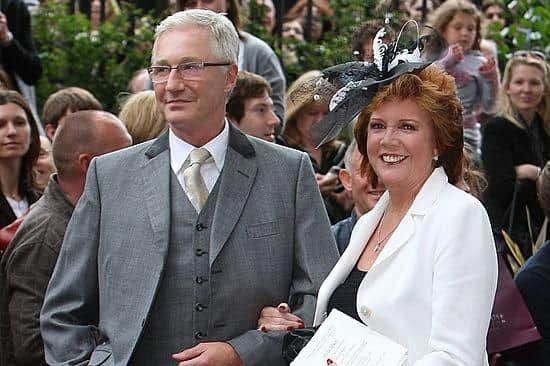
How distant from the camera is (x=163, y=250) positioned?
175 inches

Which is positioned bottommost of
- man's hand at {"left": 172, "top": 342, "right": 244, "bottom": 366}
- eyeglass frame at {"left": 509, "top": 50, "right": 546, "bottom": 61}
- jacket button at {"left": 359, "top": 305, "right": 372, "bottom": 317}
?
man's hand at {"left": 172, "top": 342, "right": 244, "bottom": 366}

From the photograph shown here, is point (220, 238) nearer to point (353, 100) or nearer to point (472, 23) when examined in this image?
point (353, 100)

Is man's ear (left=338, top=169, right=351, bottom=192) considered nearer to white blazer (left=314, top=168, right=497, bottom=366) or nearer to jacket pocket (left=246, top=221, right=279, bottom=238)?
jacket pocket (left=246, top=221, right=279, bottom=238)

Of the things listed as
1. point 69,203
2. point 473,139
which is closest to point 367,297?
point 69,203

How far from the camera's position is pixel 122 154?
4.75 meters

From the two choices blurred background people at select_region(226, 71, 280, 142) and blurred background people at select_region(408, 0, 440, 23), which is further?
blurred background people at select_region(408, 0, 440, 23)

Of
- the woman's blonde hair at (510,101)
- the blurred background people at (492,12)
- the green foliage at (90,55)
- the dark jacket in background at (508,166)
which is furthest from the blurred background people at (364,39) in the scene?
the blurred background people at (492,12)

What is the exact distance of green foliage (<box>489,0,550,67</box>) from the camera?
29.8 feet

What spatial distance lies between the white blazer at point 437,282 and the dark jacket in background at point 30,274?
5.66ft

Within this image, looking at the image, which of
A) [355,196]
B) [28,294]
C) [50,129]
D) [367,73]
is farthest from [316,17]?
[367,73]

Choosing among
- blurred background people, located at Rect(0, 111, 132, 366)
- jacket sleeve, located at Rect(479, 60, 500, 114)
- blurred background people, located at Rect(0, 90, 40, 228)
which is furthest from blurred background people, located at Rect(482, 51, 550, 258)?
blurred background people, located at Rect(0, 111, 132, 366)

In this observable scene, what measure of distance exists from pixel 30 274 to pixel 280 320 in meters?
1.33

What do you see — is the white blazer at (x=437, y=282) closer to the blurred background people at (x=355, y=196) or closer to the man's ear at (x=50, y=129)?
the blurred background people at (x=355, y=196)

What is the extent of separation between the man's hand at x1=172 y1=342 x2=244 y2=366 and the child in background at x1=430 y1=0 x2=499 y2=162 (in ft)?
14.8
